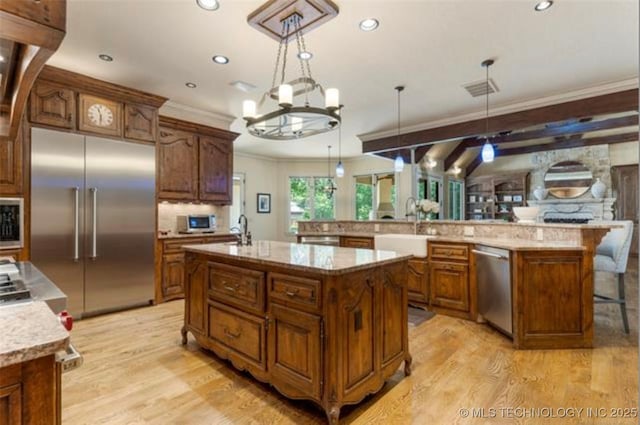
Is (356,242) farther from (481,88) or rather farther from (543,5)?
(543,5)

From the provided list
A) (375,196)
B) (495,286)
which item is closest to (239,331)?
(495,286)

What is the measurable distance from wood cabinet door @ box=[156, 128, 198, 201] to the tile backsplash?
321 mm

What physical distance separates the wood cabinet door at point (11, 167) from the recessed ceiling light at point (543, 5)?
4.66 metres

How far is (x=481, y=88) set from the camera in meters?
3.99

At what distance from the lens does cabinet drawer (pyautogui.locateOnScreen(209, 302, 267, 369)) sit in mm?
2170

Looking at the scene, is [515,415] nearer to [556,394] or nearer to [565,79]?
[556,394]

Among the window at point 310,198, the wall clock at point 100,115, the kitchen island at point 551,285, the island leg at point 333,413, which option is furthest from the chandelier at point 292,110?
the window at point 310,198

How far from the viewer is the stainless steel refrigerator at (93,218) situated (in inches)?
130

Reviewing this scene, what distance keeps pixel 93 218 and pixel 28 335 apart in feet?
11.1

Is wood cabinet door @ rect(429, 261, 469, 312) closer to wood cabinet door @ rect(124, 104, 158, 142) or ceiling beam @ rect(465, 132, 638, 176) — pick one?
wood cabinet door @ rect(124, 104, 158, 142)

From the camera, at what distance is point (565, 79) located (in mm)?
3734

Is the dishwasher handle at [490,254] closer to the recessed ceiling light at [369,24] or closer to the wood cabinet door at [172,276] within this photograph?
the recessed ceiling light at [369,24]

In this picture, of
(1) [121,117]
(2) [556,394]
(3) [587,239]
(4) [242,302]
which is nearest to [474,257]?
(3) [587,239]

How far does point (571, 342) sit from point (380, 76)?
323 centimetres
